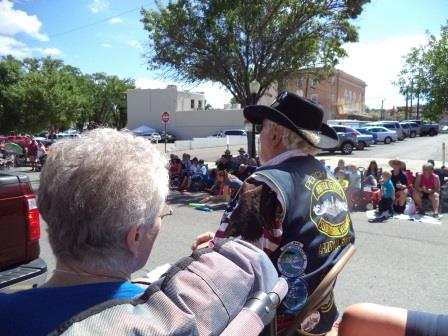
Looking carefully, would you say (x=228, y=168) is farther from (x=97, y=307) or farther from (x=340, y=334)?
(x=97, y=307)

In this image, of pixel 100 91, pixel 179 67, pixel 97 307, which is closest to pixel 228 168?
pixel 179 67

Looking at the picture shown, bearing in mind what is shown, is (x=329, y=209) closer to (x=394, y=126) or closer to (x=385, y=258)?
(x=385, y=258)

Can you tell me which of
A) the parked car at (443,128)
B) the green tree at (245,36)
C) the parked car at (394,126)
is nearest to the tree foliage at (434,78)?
the green tree at (245,36)

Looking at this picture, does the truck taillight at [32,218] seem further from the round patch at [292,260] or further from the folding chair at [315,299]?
the folding chair at [315,299]

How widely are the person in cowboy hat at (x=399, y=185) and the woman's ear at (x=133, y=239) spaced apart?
998 centimetres

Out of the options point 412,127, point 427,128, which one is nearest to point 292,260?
point 412,127

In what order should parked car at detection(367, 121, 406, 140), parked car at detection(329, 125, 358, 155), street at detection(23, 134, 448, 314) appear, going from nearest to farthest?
street at detection(23, 134, 448, 314) → parked car at detection(329, 125, 358, 155) → parked car at detection(367, 121, 406, 140)

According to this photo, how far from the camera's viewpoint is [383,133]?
39.2 metres

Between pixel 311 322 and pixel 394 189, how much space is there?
29.8 feet

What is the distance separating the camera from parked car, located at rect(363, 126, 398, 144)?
39.2 metres

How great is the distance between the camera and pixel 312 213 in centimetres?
190

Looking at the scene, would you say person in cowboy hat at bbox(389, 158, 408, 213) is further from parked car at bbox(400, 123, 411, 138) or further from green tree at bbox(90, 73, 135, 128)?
green tree at bbox(90, 73, 135, 128)

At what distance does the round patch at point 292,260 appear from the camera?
1805 millimetres

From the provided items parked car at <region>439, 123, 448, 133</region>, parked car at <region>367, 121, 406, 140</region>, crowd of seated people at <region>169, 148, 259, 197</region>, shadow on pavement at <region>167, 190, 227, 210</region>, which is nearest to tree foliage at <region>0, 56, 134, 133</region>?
crowd of seated people at <region>169, 148, 259, 197</region>
